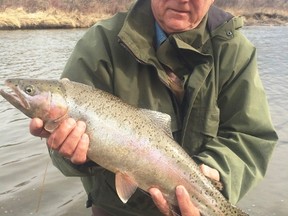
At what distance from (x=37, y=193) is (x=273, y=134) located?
3620mm

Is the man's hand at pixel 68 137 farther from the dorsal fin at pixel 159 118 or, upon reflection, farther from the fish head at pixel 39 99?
the dorsal fin at pixel 159 118

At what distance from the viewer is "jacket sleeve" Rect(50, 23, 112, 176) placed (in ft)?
10.2

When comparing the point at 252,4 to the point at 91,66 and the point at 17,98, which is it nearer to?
the point at 91,66

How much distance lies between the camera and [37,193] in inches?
228

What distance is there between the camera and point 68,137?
2600 mm

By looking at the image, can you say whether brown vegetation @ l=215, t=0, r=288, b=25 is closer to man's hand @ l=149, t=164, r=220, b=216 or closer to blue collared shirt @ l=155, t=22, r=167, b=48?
blue collared shirt @ l=155, t=22, r=167, b=48

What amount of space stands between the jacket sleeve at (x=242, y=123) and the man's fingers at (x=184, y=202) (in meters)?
0.40

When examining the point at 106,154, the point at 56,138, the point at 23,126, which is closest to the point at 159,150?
the point at 106,154

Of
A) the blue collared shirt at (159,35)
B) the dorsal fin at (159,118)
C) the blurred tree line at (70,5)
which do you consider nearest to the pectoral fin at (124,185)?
the dorsal fin at (159,118)

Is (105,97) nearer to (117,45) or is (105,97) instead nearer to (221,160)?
(117,45)

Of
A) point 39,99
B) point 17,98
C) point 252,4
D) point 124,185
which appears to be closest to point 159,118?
point 124,185

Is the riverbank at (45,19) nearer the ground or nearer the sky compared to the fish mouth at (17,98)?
nearer the ground

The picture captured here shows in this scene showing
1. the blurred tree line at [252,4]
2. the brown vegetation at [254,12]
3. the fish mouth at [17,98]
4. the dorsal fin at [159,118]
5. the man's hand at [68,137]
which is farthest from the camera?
the blurred tree line at [252,4]

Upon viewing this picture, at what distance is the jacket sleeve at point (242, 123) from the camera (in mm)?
3215
